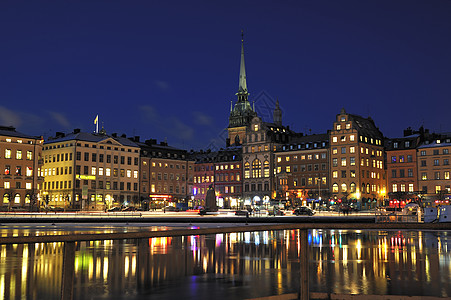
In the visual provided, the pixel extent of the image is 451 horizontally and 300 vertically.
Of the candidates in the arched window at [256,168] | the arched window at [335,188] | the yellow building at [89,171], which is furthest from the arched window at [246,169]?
the yellow building at [89,171]

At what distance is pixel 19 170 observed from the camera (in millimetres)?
101875

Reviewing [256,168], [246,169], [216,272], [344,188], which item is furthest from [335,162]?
[216,272]

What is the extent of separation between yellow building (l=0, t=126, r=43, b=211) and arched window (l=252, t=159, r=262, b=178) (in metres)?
55.6

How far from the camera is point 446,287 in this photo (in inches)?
508

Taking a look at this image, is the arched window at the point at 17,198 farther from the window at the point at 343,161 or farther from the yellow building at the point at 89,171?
the window at the point at 343,161

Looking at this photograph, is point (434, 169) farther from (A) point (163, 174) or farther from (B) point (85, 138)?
(B) point (85, 138)

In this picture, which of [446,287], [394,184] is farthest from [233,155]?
[446,287]

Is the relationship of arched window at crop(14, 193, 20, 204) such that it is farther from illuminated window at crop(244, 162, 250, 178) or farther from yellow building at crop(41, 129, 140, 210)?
illuminated window at crop(244, 162, 250, 178)

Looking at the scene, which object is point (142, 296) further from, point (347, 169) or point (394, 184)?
point (394, 184)

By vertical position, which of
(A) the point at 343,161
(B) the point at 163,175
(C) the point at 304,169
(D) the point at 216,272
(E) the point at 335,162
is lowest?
(D) the point at 216,272

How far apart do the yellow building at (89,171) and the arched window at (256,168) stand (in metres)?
32.6

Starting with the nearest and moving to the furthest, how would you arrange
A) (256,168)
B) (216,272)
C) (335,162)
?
(216,272) < (335,162) < (256,168)

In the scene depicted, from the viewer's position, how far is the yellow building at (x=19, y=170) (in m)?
99.0

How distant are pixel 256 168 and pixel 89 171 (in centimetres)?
4496
